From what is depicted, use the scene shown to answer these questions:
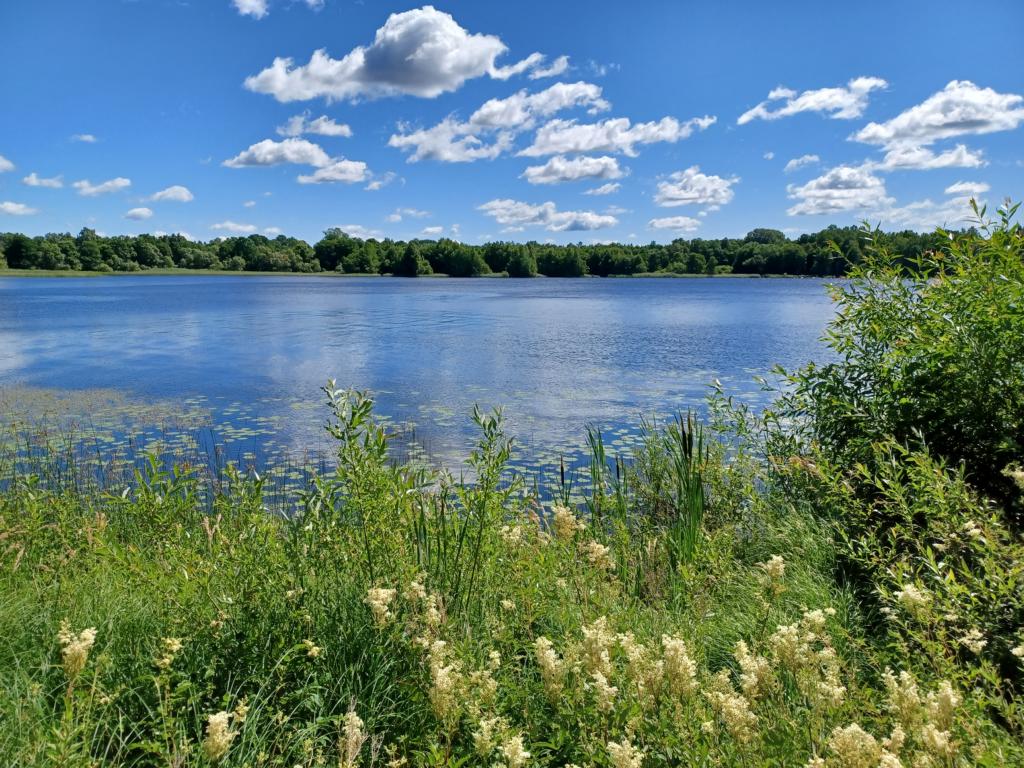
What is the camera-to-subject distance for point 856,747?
67.2 inches

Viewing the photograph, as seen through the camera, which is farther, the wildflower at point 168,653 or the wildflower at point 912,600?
the wildflower at point 168,653

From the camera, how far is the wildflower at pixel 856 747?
5.58 feet

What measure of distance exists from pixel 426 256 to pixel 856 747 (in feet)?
428

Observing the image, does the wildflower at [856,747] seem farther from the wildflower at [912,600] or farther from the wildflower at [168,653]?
the wildflower at [168,653]

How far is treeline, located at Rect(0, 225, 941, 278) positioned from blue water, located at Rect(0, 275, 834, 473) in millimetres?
80340

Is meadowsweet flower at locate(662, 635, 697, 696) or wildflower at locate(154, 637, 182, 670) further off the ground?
meadowsweet flower at locate(662, 635, 697, 696)

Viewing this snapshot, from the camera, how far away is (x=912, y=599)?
7.18 ft

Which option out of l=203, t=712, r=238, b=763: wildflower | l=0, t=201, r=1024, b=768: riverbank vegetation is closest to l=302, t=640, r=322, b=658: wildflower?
l=0, t=201, r=1024, b=768: riverbank vegetation

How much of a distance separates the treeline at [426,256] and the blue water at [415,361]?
264 feet

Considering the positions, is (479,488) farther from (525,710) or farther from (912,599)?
(912,599)

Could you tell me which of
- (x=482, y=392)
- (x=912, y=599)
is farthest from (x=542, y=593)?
(x=482, y=392)

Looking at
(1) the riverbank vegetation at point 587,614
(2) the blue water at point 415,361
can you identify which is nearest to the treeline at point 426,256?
(2) the blue water at point 415,361

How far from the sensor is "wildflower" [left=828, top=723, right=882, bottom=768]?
1.70 metres

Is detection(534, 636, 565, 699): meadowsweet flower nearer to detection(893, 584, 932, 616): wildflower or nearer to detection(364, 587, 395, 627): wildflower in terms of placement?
detection(364, 587, 395, 627): wildflower
